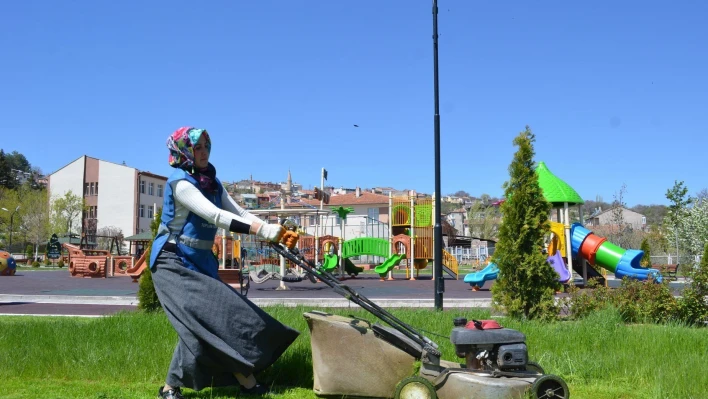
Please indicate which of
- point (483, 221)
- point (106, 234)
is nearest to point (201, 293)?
→ point (483, 221)

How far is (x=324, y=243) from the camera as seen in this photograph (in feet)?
95.2

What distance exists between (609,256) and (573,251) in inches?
49.5

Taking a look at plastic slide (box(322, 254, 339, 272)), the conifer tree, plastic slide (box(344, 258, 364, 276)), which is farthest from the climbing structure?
the conifer tree

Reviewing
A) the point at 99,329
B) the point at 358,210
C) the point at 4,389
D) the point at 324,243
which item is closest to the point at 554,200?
the point at 324,243

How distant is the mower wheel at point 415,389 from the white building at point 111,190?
7310 centimetres

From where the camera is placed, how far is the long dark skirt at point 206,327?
4.57m

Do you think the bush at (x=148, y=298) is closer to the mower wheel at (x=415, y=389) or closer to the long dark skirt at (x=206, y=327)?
the long dark skirt at (x=206, y=327)

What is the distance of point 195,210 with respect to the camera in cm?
461

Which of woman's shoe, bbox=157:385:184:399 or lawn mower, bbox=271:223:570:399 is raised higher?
lawn mower, bbox=271:223:570:399

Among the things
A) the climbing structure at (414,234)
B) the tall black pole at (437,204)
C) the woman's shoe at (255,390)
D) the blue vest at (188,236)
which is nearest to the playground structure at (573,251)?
the climbing structure at (414,234)

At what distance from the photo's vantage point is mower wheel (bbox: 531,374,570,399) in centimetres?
425

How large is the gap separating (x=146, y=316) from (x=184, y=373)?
3137 mm

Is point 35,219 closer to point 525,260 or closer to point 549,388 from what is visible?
point 525,260

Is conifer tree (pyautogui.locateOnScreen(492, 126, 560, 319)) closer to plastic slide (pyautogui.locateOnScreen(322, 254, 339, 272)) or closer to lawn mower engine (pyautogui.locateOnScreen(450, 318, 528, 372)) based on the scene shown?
lawn mower engine (pyautogui.locateOnScreen(450, 318, 528, 372))
